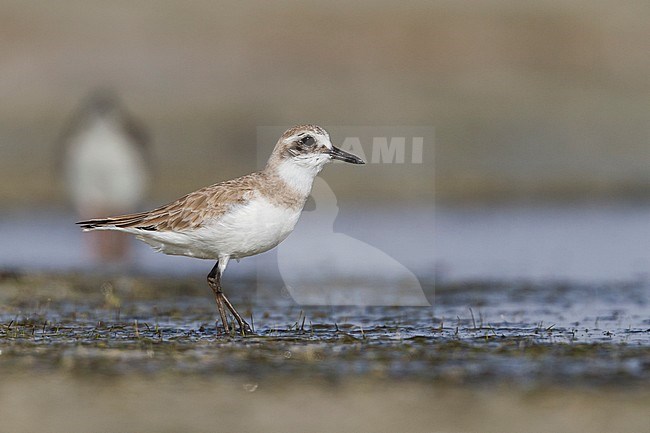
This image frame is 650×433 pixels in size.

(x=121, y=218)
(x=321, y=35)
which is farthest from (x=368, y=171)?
(x=121, y=218)

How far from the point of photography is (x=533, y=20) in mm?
32438

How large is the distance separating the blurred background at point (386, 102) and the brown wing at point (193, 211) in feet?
18.4

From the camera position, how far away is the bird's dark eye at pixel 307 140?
11703 mm

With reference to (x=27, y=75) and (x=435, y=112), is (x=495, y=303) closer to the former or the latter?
(x=435, y=112)

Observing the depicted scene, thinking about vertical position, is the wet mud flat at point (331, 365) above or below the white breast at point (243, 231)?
below

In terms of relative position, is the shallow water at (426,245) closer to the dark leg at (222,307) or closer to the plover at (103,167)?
the plover at (103,167)

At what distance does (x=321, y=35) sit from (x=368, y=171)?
7.48 m

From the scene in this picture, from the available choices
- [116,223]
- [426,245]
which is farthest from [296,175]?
[426,245]

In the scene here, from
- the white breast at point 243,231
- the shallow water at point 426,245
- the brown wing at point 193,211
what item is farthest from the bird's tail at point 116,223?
the shallow water at point 426,245

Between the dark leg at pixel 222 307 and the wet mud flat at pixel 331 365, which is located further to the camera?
the dark leg at pixel 222 307

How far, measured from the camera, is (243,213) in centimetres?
1131

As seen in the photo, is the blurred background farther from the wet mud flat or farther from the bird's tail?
the bird's tail

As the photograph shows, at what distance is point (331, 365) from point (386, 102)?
60.8ft

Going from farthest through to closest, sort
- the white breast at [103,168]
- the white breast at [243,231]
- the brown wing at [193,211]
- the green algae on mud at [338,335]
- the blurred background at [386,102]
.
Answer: the blurred background at [386,102] → the white breast at [103,168] → the brown wing at [193,211] → the white breast at [243,231] → the green algae on mud at [338,335]
